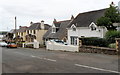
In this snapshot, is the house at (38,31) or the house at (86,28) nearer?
the house at (86,28)

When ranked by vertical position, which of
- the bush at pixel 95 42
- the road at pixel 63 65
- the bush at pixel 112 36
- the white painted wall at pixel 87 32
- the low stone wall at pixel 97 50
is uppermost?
the white painted wall at pixel 87 32

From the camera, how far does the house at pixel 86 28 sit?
2927 centimetres

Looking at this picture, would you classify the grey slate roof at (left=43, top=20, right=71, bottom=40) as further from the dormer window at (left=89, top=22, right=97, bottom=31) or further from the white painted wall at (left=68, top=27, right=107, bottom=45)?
the dormer window at (left=89, top=22, right=97, bottom=31)

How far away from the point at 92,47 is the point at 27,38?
40773mm

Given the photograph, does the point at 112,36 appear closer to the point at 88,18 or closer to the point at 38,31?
the point at 88,18

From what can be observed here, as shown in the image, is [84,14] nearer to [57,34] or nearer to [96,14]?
[96,14]

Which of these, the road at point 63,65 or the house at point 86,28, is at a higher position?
the house at point 86,28

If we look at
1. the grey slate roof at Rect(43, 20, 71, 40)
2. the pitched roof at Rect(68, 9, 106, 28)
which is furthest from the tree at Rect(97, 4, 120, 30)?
the grey slate roof at Rect(43, 20, 71, 40)

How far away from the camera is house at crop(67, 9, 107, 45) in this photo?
29266 millimetres

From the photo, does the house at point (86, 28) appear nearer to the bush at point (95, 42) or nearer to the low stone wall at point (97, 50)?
the bush at point (95, 42)

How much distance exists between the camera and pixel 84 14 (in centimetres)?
3634

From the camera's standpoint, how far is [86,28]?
104 feet

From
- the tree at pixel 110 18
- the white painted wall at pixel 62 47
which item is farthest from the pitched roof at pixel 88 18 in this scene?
the white painted wall at pixel 62 47

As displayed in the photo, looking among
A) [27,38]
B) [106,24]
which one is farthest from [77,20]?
[27,38]
